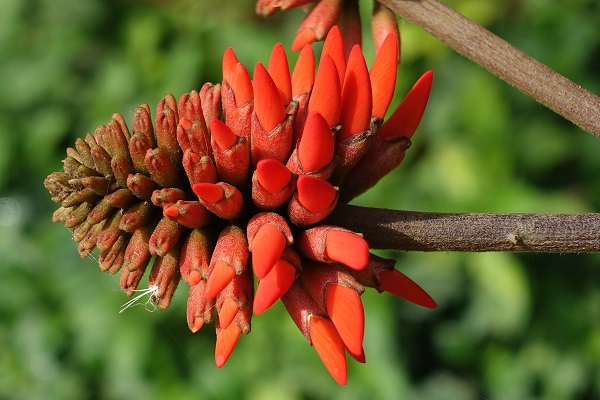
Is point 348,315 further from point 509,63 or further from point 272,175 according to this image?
point 509,63

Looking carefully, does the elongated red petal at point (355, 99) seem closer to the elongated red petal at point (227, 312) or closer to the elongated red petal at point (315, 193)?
the elongated red petal at point (315, 193)

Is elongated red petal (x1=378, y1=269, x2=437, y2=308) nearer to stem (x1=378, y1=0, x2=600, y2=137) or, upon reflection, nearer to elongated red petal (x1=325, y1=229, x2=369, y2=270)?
elongated red petal (x1=325, y1=229, x2=369, y2=270)

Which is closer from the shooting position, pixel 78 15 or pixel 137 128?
pixel 137 128

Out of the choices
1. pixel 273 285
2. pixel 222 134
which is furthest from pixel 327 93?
pixel 273 285

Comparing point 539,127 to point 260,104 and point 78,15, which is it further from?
point 260,104

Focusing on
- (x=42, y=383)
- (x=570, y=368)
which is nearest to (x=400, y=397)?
(x=570, y=368)

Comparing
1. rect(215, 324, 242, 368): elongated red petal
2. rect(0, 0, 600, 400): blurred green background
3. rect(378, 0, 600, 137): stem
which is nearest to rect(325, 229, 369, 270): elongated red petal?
rect(215, 324, 242, 368): elongated red petal
